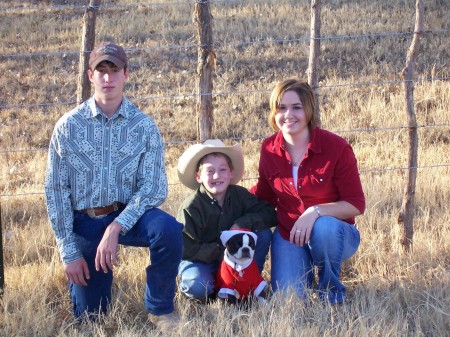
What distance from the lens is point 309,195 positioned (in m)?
4.22

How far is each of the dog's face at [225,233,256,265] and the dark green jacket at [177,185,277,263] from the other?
0.55 ft

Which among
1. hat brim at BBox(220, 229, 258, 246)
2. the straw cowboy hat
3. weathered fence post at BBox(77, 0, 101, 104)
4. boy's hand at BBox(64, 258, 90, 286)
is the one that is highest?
weathered fence post at BBox(77, 0, 101, 104)

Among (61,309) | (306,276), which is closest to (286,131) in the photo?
(306,276)

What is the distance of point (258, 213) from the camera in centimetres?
435

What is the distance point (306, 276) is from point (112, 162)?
124 centimetres

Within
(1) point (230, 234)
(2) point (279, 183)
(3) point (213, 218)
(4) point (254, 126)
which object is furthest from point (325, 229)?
(4) point (254, 126)

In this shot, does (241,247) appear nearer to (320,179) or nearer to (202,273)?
(202,273)

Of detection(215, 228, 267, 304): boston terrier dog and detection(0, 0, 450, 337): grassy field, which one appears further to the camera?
detection(215, 228, 267, 304): boston terrier dog

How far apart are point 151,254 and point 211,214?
54 centimetres

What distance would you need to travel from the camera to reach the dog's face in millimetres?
4055

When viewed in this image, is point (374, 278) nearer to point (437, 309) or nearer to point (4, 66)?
point (437, 309)

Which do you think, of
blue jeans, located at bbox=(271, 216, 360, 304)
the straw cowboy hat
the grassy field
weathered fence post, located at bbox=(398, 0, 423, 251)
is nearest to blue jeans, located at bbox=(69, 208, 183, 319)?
the grassy field

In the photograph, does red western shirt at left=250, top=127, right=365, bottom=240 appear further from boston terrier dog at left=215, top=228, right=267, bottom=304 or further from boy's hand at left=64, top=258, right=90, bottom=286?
boy's hand at left=64, top=258, right=90, bottom=286

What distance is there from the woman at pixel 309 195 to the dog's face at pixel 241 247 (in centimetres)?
24
